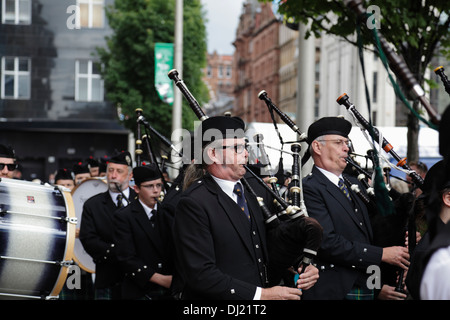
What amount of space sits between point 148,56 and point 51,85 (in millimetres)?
8045

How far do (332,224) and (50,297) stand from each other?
2.48 meters

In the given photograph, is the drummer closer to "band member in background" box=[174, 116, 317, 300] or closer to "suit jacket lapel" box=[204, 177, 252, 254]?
"band member in background" box=[174, 116, 317, 300]

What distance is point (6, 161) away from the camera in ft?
25.3

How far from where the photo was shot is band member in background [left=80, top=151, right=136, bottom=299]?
7.02 meters

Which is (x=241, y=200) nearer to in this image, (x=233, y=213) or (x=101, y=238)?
(x=233, y=213)

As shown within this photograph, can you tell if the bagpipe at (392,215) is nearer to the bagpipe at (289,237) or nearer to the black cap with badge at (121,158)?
the bagpipe at (289,237)

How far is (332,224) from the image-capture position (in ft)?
16.8

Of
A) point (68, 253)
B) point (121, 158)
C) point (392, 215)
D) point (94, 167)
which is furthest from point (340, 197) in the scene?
point (94, 167)

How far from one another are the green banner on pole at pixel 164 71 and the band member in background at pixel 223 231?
14756 mm

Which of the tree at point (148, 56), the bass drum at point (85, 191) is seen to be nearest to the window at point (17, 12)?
the tree at point (148, 56)

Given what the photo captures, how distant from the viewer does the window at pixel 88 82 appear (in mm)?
33531

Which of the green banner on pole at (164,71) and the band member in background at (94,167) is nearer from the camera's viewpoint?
the band member in background at (94,167)

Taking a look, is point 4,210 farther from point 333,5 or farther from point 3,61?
point 3,61
